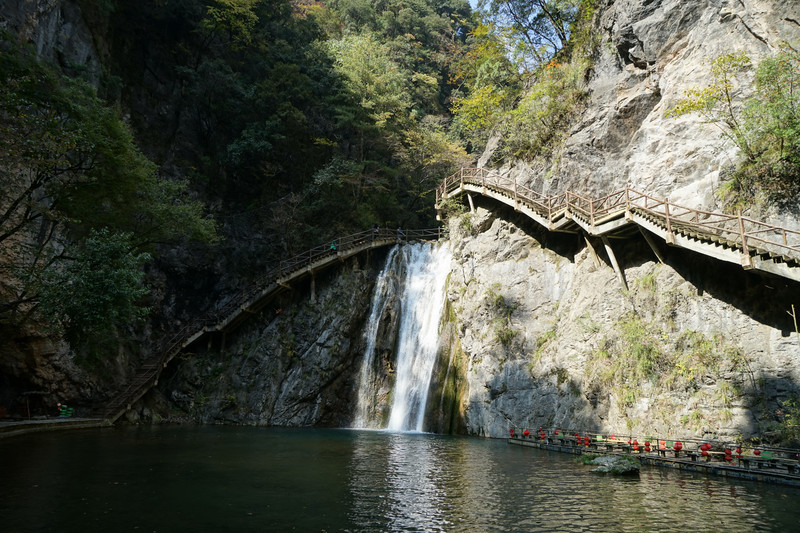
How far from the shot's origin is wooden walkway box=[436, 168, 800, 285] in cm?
1341

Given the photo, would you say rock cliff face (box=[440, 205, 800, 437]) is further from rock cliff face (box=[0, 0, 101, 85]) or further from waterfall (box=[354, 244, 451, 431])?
rock cliff face (box=[0, 0, 101, 85])

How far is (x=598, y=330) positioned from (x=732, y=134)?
781cm

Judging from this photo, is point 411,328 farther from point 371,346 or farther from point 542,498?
point 542,498

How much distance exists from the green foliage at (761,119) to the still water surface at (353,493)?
8.98 m

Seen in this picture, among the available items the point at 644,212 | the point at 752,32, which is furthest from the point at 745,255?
the point at 752,32

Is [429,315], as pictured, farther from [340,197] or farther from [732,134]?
[732,134]

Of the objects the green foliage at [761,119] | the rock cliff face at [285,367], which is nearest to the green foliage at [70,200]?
the rock cliff face at [285,367]

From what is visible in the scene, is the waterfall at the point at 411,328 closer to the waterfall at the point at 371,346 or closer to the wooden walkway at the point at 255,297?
the waterfall at the point at 371,346

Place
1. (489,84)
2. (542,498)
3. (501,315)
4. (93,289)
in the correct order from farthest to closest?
(489,84) → (501,315) → (93,289) → (542,498)

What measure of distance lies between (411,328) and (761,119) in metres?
17.3

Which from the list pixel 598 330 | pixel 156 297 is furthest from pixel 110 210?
pixel 598 330

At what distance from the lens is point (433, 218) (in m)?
37.6

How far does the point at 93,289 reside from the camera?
15.6 meters

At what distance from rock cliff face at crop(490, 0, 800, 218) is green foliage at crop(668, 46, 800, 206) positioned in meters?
0.75
